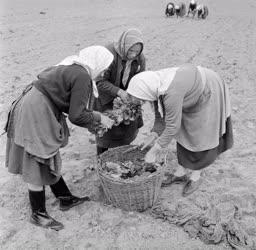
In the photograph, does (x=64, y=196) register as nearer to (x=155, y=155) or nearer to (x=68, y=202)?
(x=68, y=202)

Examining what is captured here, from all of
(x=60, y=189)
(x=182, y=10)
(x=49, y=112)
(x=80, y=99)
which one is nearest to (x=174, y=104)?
(x=80, y=99)

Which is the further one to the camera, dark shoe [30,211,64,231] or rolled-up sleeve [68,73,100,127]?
dark shoe [30,211,64,231]

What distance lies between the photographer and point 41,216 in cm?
330

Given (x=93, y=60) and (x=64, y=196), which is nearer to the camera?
(x=93, y=60)

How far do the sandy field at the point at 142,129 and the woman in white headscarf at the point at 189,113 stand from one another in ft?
1.11

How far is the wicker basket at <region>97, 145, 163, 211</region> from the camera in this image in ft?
10.5

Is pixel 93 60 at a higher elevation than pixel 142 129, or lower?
higher

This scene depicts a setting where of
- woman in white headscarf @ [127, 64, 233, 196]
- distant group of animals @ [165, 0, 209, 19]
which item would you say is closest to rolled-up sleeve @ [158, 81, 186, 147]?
woman in white headscarf @ [127, 64, 233, 196]

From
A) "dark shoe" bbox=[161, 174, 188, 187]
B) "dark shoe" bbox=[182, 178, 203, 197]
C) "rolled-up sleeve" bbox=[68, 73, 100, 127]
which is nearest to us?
"rolled-up sleeve" bbox=[68, 73, 100, 127]

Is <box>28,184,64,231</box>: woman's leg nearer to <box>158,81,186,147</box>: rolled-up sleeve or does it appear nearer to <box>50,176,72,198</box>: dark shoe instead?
<box>50,176,72,198</box>: dark shoe

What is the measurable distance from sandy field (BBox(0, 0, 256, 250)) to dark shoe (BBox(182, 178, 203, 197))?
0.18 ft

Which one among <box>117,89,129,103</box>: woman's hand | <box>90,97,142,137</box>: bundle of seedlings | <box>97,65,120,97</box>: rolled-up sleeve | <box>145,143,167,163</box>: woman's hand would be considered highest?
<box>97,65,120,97</box>: rolled-up sleeve

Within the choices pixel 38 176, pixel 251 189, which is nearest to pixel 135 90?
pixel 38 176

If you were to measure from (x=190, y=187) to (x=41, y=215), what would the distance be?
1.32 m
